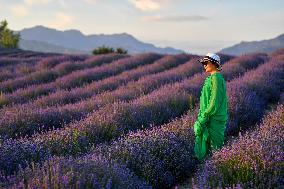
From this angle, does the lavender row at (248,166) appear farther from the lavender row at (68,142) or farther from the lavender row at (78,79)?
the lavender row at (78,79)

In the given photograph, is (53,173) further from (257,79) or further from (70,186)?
(257,79)

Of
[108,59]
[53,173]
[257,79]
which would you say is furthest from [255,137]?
[108,59]

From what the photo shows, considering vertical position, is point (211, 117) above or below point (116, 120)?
above

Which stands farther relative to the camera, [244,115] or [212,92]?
[244,115]

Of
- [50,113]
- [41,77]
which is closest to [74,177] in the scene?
[50,113]

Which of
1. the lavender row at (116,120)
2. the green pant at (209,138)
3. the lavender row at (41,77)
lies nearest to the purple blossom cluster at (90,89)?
the lavender row at (41,77)

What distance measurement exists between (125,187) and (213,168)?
0.93 metres

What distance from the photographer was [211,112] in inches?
193

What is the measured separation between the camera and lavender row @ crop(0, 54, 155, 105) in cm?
975

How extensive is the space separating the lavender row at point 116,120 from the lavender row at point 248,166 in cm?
120

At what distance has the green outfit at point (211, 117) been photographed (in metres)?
4.86

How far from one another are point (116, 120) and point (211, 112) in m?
1.76

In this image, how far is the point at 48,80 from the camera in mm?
13211

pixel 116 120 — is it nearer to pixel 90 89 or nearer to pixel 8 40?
pixel 90 89
